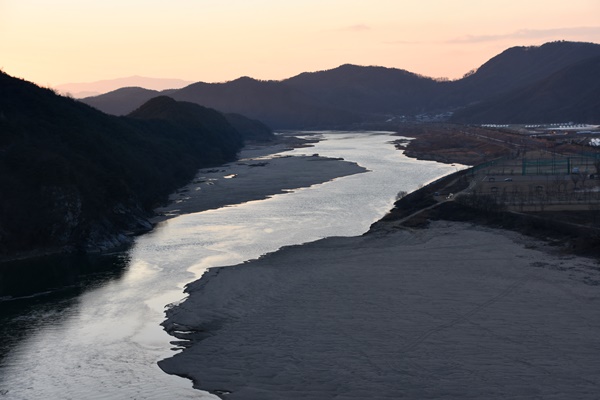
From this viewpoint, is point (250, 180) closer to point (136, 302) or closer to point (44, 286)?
point (44, 286)

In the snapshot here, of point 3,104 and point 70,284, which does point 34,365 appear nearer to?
point 70,284

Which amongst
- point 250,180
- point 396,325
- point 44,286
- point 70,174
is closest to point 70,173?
point 70,174

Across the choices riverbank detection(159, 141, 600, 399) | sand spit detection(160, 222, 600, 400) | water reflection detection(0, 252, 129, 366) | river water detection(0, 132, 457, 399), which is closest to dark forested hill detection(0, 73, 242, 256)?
water reflection detection(0, 252, 129, 366)

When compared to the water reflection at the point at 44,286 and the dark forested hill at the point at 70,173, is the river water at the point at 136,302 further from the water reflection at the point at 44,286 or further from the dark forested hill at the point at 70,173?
the dark forested hill at the point at 70,173

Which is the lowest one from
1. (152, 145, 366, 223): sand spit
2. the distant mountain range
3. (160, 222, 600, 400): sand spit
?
(160, 222, 600, 400): sand spit

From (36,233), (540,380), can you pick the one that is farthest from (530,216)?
(36,233)

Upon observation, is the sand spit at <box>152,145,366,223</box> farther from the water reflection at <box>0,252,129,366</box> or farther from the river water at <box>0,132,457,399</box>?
the water reflection at <box>0,252,129,366</box>
